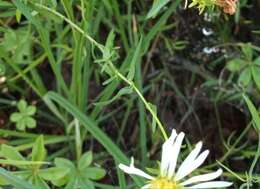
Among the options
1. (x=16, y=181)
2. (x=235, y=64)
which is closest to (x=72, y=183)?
(x=16, y=181)

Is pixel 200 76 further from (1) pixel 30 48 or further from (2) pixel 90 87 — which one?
(1) pixel 30 48

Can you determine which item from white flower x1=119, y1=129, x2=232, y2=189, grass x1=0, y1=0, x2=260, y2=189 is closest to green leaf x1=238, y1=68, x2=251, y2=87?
grass x1=0, y1=0, x2=260, y2=189

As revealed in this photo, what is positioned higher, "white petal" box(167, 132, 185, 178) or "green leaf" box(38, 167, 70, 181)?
"white petal" box(167, 132, 185, 178)

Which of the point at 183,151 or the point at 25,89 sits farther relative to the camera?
the point at 25,89

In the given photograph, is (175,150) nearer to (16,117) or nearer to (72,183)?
(72,183)

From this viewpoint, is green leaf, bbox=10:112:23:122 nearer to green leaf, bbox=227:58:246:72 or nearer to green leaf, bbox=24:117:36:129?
green leaf, bbox=24:117:36:129

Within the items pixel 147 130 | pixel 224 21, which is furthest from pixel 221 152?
pixel 224 21
